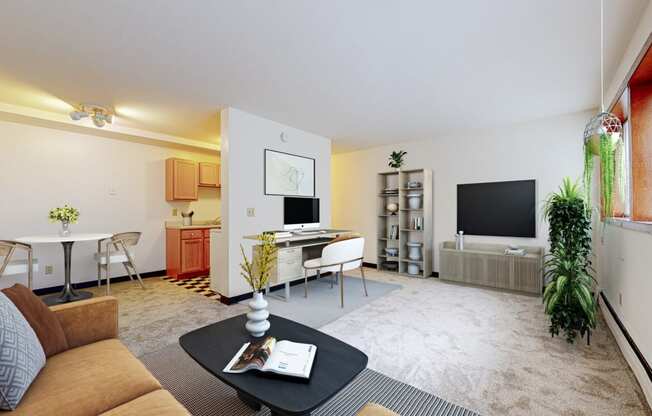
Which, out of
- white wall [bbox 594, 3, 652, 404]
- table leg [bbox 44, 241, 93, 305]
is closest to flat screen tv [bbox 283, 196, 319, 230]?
table leg [bbox 44, 241, 93, 305]

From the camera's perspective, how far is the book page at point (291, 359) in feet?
4.04

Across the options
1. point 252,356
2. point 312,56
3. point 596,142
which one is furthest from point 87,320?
Answer: point 596,142

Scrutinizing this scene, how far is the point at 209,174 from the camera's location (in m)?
5.44

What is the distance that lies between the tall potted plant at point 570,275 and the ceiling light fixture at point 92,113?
504cm

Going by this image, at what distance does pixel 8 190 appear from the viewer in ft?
12.0

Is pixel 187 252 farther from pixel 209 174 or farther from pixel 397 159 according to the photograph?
pixel 397 159

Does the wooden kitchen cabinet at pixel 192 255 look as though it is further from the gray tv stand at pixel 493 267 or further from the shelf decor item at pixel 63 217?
the gray tv stand at pixel 493 267

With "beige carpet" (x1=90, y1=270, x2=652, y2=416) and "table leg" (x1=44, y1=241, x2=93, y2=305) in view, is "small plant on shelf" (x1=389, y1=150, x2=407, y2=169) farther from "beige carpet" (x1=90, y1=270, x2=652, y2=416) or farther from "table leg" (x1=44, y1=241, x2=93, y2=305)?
"table leg" (x1=44, y1=241, x2=93, y2=305)

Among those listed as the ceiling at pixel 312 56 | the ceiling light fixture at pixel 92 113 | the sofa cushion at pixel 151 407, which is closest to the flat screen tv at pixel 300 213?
the ceiling at pixel 312 56

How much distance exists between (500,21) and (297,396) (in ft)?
8.18

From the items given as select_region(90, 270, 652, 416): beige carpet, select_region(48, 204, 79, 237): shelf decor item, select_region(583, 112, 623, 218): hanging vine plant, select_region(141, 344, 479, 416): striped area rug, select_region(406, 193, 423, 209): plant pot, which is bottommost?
select_region(141, 344, 479, 416): striped area rug

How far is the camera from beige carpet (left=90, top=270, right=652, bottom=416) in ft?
5.55

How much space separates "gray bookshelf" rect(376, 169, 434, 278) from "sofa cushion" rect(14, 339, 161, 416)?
4.26 metres

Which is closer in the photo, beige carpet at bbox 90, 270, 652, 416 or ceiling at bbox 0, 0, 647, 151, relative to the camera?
beige carpet at bbox 90, 270, 652, 416
